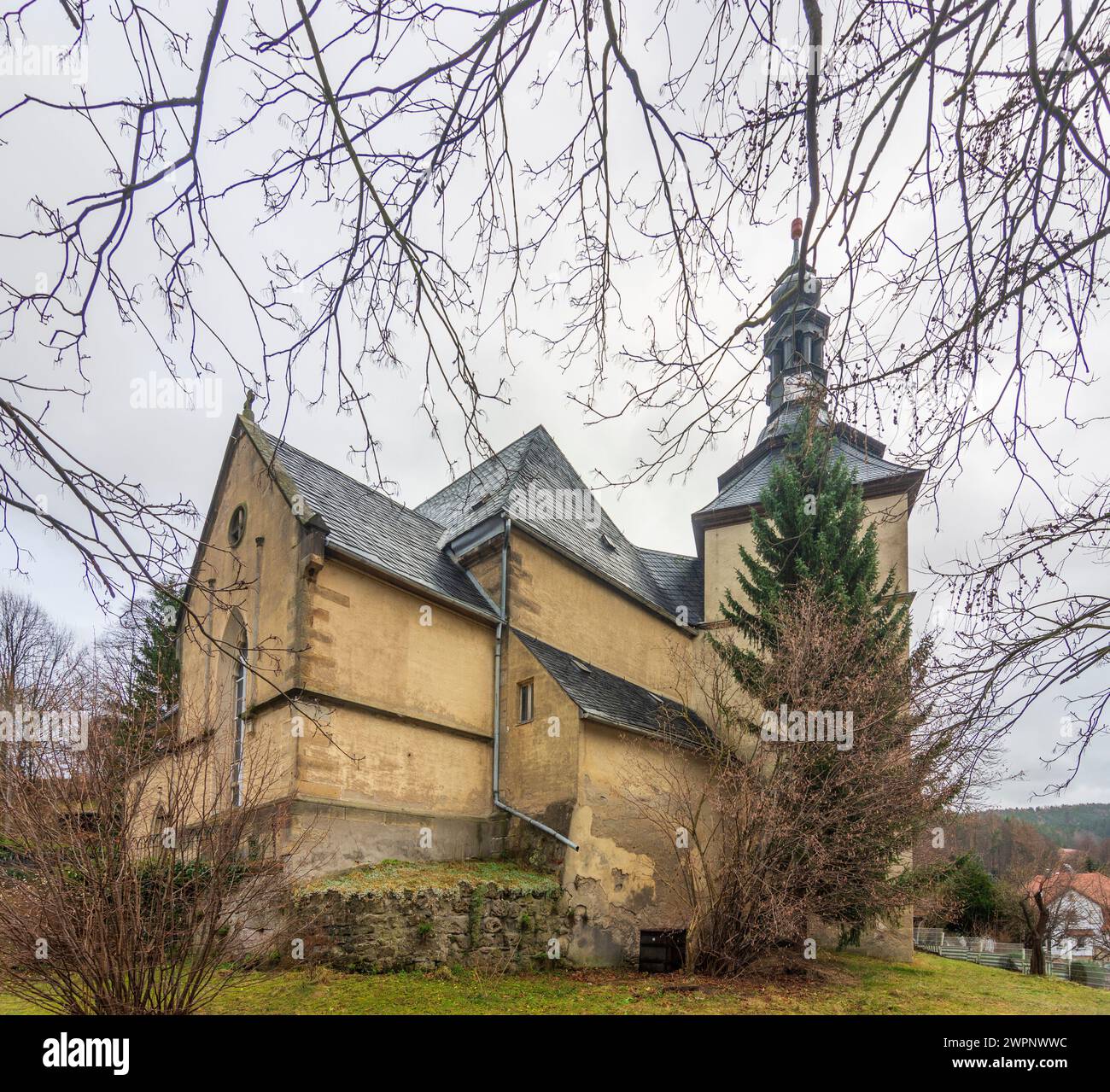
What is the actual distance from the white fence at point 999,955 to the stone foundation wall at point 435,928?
1608 centimetres

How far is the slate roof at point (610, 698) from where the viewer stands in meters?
14.8

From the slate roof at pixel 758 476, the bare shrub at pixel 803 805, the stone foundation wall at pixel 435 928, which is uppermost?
the slate roof at pixel 758 476

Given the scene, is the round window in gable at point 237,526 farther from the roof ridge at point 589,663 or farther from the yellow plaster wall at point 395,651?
the roof ridge at point 589,663

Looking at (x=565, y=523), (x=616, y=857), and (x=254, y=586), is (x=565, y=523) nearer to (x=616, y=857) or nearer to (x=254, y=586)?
(x=254, y=586)

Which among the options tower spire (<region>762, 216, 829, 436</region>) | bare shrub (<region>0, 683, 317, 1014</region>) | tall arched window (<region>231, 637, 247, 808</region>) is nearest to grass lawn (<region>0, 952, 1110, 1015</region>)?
bare shrub (<region>0, 683, 317, 1014</region>)

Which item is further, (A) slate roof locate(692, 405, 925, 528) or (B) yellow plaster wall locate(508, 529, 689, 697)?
(A) slate roof locate(692, 405, 925, 528)

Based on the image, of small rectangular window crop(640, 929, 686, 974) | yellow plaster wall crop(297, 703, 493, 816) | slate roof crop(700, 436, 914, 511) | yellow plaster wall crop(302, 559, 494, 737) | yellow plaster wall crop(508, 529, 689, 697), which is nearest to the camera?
yellow plaster wall crop(297, 703, 493, 816)

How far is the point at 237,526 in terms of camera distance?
52.5ft

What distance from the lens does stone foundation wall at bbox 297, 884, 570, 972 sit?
10.3 metres

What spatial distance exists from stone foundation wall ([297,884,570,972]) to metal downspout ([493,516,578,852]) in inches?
69.1

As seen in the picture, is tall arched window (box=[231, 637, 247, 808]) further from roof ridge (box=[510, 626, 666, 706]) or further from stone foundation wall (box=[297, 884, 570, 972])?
roof ridge (box=[510, 626, 666, 706])

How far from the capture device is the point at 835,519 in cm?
1623

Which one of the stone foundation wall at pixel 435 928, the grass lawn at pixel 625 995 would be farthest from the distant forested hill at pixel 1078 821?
the stone foundation wall at pixel 435 928

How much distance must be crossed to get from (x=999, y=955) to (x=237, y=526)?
24805 mm
